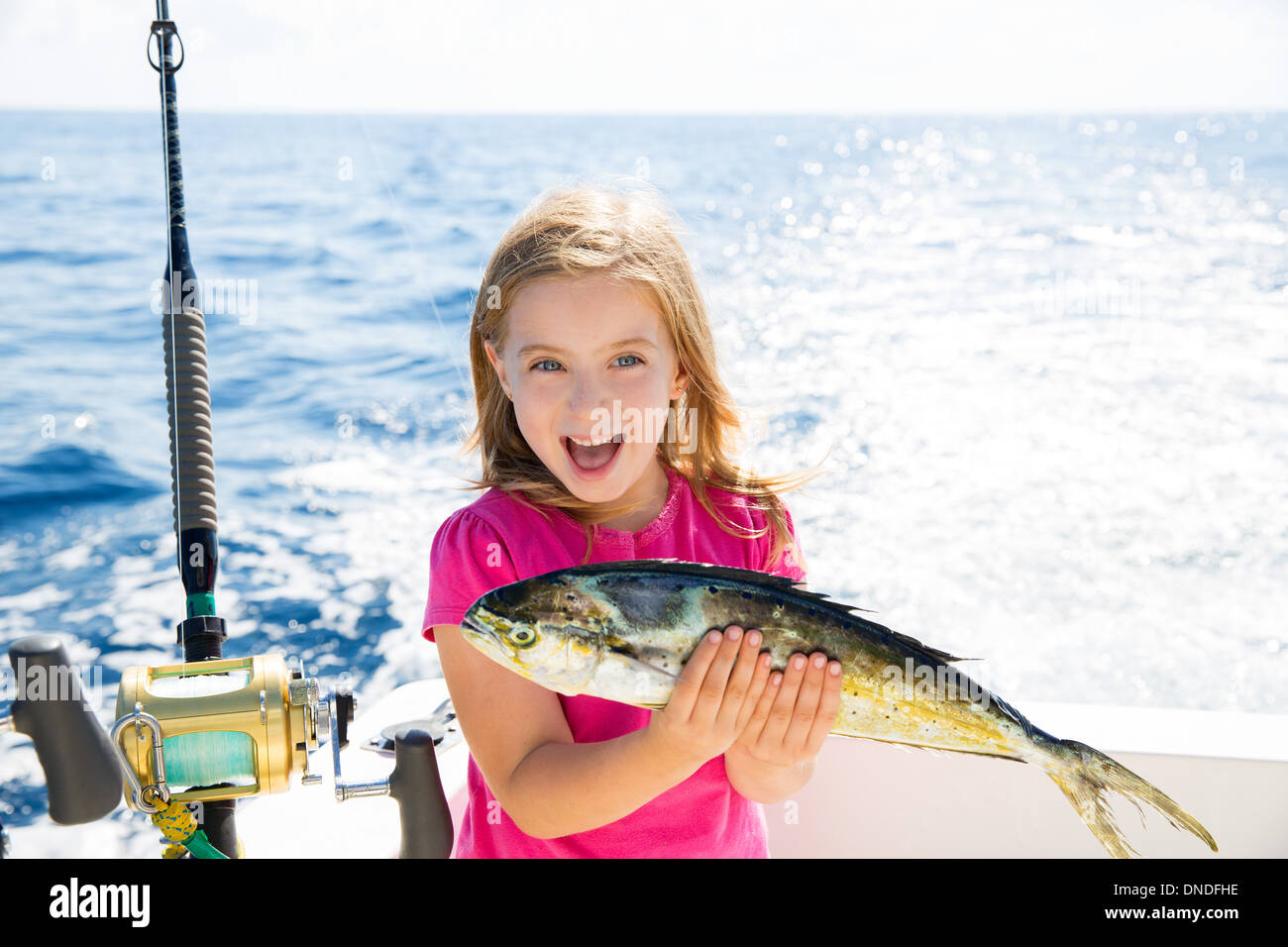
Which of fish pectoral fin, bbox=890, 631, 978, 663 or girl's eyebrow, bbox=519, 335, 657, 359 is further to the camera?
girl's eyebrow, bbox=519, 335, 657, 359

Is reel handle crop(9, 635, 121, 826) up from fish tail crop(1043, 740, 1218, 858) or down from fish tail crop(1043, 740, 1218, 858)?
up

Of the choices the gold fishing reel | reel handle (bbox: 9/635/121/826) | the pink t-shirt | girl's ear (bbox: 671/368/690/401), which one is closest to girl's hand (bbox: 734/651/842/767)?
the pink t-shirt

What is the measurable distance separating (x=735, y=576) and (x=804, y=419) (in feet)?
26.2

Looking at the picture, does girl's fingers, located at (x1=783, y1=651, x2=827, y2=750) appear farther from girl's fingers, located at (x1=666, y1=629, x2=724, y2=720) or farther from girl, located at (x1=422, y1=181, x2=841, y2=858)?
girl's fingers, located at (x1=666, y1=629, x2=724, y2=720)

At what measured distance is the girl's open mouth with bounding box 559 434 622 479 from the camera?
5.35 feet

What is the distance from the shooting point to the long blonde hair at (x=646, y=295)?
5.63ft

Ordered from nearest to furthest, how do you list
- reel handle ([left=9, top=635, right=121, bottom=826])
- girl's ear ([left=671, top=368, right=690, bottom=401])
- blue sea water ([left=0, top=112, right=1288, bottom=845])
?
reel handle ([left=9, top=635, right=121, bottom=826]), girl's ear ([left=671, top=368, right=690, bottom=401]), blue sea water ([left=0, top=112, right=1288, bottom=845])

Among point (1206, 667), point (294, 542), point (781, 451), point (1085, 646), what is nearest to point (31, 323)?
point (294, 542)

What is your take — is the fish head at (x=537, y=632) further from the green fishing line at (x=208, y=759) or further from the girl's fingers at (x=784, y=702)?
the green fishing line at (x=208, y=759)

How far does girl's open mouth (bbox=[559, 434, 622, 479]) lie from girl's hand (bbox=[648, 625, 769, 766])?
43 centimetres

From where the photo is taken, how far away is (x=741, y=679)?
4.25 feet

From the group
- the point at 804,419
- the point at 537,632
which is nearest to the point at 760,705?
the point at 537,632

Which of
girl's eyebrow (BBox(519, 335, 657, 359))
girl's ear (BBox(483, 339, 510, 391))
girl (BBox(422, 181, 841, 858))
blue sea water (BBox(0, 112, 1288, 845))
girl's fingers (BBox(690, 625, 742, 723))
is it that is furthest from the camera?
blue sea water (BBox(0, 112, 1288, 845))
